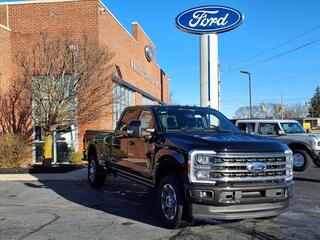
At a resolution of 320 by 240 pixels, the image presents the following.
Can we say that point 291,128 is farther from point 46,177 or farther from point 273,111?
point 273,111

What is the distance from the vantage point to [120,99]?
886 inches

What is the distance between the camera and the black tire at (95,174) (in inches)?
465

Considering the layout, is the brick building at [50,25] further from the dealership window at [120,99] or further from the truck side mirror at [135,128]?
the truck side mirror at [135,128]

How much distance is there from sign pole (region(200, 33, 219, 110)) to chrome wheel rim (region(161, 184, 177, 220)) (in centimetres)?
1304

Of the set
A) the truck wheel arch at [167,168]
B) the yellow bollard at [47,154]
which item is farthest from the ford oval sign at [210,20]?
the truck wheel arch at [167,168]

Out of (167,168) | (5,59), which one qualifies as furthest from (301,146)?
(5,59)

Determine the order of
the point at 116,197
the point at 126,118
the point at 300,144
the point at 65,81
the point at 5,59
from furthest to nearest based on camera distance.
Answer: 1. the point at 5,59
2. the point at 65,81
3. the point at 300,144
4. the point at 116,197
5. the point at 126,118

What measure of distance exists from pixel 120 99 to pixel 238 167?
1600 centimetres

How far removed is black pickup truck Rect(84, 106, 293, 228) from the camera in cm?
681

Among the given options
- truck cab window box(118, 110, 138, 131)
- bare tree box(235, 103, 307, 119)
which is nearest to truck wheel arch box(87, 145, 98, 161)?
truck cab window box(118, 110, 138, 131)

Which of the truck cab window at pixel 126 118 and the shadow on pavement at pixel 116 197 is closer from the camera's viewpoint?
the shadow on pavement at pixel 116 197

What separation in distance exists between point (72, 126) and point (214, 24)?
294 inches

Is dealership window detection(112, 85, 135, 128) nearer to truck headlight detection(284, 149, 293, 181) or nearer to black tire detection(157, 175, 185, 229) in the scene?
black tire detection(157, 175, 185, 229)

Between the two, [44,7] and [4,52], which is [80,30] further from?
[4,52]
